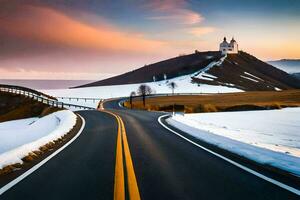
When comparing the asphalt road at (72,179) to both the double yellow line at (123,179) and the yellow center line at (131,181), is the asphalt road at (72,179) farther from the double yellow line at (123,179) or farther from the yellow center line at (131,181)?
the yellow center line at (131,181)

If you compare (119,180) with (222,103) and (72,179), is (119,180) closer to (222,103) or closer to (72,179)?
(72,179)

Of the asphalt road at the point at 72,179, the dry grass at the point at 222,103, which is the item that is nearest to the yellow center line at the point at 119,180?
the asphalt road at the point at 72,179

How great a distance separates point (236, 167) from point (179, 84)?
427 ft

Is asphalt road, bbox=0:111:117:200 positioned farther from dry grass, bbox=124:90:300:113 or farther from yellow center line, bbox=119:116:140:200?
dry grass, bbox=124:90:300:113

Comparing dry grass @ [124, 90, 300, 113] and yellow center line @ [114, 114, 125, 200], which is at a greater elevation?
dry grass @ [124, 90, 300, 113]

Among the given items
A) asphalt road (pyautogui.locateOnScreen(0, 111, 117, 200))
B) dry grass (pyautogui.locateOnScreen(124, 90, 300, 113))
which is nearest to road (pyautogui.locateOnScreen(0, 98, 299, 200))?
asphalt road (pyautogui.locateOnScreen(0, 111, 117, 200))

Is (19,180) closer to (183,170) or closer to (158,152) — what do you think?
(183,170)

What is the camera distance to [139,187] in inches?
262

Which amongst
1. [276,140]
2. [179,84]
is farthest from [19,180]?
[179,84]

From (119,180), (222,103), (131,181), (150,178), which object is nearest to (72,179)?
(119,180)

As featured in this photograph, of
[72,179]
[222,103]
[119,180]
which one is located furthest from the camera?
[222,103]

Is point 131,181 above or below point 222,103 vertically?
below

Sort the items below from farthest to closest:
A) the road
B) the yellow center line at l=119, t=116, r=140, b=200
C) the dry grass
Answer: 1. the dry grass
2. the road
3. the yellow center line at l=119, t=116, r=140, b=200

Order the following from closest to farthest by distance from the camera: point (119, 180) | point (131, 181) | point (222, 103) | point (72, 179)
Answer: point (131, 181)
point (119, 180)
point (72, 179)
point (222, 103)
